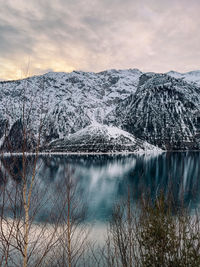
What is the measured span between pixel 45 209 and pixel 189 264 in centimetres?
2528

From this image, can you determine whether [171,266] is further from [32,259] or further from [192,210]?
[192,210]

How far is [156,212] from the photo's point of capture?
9422mm

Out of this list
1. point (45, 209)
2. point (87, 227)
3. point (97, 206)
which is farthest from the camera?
point (97, 206)

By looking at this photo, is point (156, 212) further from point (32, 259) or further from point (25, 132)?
point (32, 259)

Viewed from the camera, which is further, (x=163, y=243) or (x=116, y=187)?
(x=116, y=187)

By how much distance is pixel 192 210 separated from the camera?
104 feet

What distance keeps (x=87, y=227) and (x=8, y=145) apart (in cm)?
2239

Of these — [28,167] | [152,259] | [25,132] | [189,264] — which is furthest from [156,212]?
[25,132]

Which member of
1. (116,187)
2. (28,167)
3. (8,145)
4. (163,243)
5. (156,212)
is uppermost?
(8,145)

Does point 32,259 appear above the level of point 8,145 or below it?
below

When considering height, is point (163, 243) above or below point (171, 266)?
above

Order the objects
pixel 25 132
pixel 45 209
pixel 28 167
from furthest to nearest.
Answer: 1. pixel 45 209
2. pixel 28 167
3. pixel 25 132

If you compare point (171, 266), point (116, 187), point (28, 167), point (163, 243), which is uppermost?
point (28, 167)

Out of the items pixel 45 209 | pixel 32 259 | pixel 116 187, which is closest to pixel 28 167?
pixel 32 259
